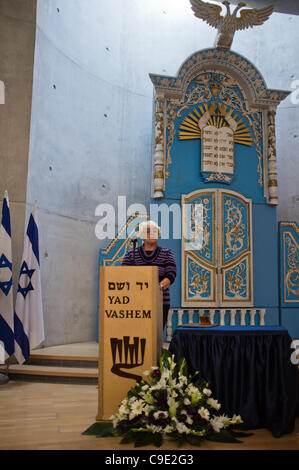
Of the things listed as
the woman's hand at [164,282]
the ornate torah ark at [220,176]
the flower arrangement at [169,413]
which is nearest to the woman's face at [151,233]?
the woman's hand at [164,282]

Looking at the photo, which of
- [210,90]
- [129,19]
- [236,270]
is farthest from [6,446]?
[129,19]

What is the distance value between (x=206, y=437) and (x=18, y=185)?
12.5 feet

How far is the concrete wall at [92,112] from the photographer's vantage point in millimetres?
5723

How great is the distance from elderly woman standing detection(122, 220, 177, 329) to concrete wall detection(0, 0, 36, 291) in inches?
87.5

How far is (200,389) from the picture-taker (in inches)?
107

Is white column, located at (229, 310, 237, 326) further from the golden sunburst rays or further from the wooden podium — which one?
the wooden podium

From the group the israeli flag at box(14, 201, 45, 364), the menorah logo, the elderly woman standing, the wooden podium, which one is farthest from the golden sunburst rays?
the menorah logo

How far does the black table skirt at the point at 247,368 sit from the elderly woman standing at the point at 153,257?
23.7 inches

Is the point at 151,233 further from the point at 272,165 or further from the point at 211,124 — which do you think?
the point at 272,165

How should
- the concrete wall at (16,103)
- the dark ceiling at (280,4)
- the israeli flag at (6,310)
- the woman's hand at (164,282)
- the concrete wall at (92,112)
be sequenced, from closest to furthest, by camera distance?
the woman's hand at (164,282)
the israeli flag at (6,310)
the concrete wall at (16,103)
the dark ceiling at (280,4)
the concrete wall at (92,112)

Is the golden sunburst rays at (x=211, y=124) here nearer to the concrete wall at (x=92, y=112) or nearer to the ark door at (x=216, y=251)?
the ark door at (x=216, y=251)

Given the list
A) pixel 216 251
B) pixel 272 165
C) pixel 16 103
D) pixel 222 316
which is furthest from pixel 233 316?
pixel 16 103

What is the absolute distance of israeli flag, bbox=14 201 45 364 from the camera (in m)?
4.49

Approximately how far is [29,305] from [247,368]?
2.62 m
